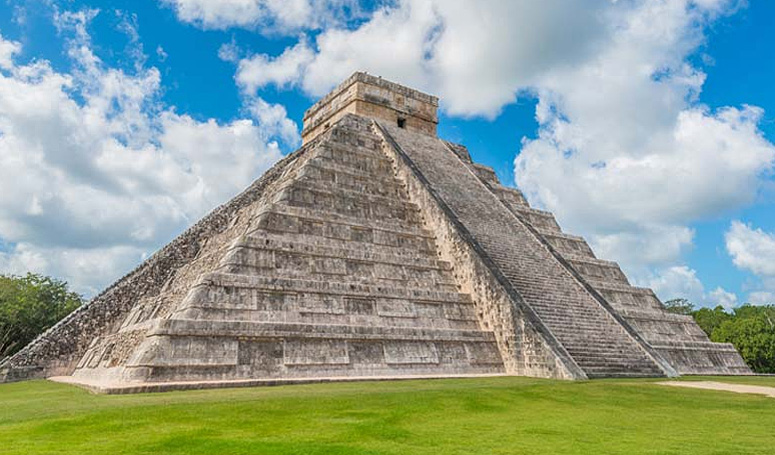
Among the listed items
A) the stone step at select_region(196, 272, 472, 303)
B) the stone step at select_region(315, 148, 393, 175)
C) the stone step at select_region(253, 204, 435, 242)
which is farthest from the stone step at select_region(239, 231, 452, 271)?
the stone step at select_region(315, 148, 393, 175)

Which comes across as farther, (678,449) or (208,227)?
(208,227)

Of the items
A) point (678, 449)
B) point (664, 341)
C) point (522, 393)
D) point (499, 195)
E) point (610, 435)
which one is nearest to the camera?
point (678, 449)

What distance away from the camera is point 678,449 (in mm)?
5086

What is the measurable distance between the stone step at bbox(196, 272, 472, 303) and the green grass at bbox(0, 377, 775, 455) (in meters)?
2.92

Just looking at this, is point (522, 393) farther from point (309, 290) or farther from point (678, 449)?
point (309, 290)

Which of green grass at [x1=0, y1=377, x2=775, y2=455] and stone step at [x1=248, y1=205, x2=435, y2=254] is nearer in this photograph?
green grass at [x1=0, y1=377, x2=775, y2=455]

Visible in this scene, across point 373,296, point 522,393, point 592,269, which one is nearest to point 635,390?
point 522,393

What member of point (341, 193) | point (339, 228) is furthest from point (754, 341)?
point (339, 228)

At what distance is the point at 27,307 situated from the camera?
22688 millimetres

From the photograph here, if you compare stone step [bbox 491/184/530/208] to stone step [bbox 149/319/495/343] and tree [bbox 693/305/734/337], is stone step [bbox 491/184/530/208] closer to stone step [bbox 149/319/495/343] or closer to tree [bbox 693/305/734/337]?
stone step [bbox 149/319/495/343]

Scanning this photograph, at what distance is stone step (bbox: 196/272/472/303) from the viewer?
1164cm

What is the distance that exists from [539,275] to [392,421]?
10.3 metres

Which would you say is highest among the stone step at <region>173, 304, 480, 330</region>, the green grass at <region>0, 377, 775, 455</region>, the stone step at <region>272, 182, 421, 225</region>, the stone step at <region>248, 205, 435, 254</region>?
the stone step at <region>272, 182, 421, 225</region>

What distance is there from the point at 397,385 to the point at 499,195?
1291 centimetres
